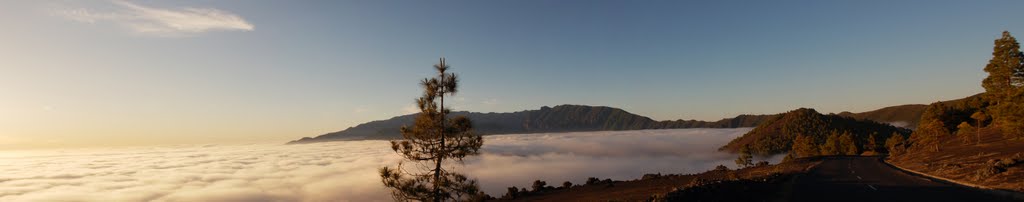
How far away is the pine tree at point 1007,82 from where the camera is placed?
4369 centimetres

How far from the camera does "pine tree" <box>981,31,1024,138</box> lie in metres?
43.7

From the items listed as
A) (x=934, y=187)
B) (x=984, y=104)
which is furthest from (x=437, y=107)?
(x=984, y=104)

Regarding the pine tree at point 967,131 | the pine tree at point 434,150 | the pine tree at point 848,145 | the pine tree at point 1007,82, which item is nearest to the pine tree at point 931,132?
the pine tree at point 967,131

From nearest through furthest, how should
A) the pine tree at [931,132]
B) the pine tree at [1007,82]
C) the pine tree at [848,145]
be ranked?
the pine tree at [1007,82], the pine tree at [931,132], the pine tree at [848,145]

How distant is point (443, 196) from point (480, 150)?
129 inches

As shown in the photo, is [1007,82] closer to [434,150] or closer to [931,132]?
[931,132]

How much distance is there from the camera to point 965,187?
75.2 ft

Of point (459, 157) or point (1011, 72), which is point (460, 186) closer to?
point (459, 157)

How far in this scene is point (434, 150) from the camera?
2527 centimetres

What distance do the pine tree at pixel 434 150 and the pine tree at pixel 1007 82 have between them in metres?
53.0

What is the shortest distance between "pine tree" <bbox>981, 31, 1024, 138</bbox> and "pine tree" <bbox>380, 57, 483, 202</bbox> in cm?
Result: 5301

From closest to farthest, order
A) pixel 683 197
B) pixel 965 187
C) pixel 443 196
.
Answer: pixel 683 197
pixel 965 187
pixel 443 196

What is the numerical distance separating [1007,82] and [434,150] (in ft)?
215

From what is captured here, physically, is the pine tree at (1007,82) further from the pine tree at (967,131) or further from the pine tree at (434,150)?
the pine tree at (434,150)
